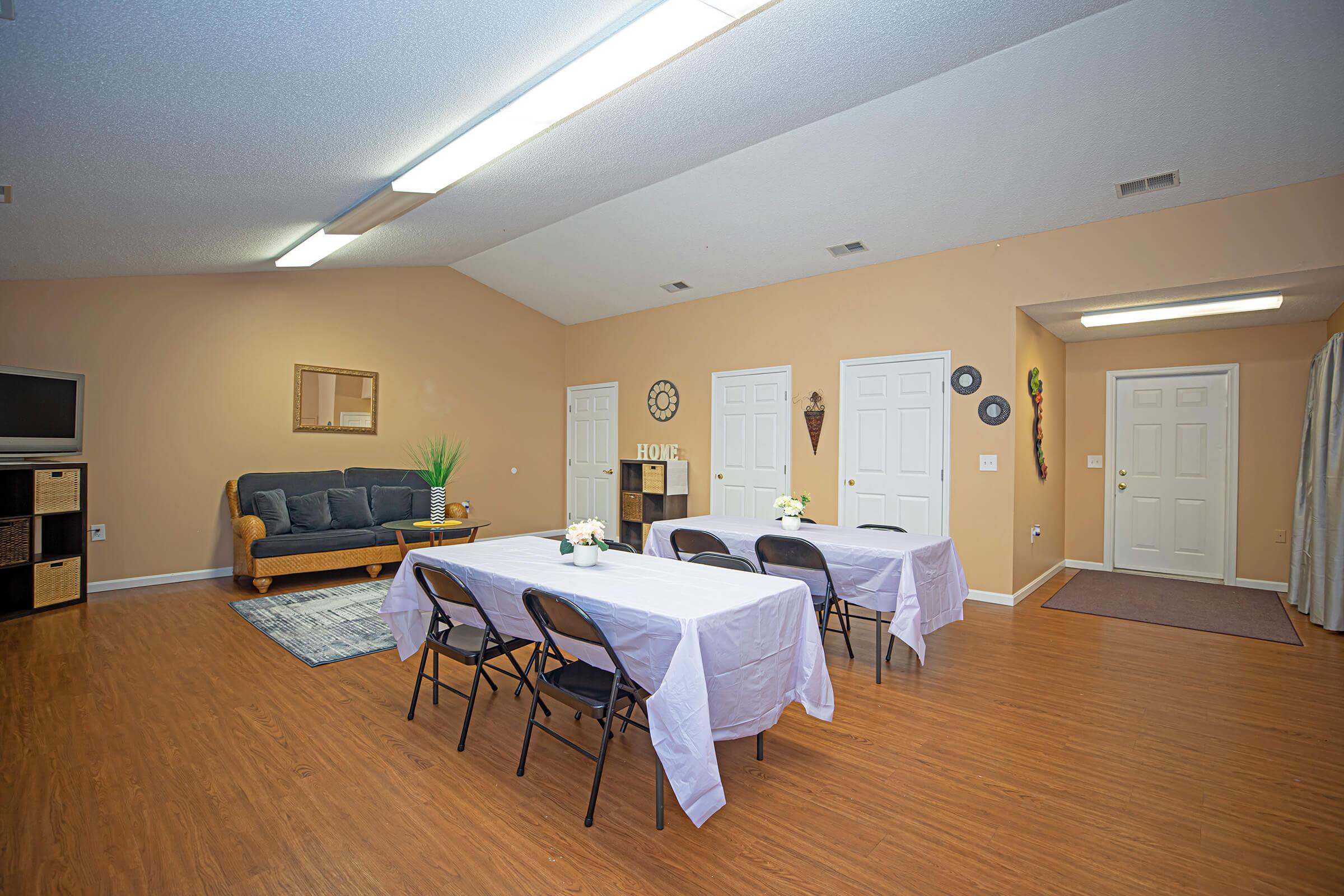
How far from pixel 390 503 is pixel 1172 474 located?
312 inches

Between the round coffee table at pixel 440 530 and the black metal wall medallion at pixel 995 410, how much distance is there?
451 cm

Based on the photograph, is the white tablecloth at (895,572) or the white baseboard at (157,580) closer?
the white tablecloth at (895,572)

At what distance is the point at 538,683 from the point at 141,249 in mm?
4667

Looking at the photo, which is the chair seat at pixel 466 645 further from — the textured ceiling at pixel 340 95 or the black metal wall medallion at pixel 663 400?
Answer: the black metal wall medallion at pixel 663 400

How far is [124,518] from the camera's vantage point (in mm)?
5746

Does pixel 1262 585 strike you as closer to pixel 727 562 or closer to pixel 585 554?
pixel 727 562

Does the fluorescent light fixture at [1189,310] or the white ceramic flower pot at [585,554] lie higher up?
the fluorescent light fixture at [1189,310]

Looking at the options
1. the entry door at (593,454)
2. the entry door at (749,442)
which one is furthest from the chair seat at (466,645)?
the entry door at (593,454)

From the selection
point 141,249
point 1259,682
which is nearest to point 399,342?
point 141,249

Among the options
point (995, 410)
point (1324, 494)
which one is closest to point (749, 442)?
point (995, 410)

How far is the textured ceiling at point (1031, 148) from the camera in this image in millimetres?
3264

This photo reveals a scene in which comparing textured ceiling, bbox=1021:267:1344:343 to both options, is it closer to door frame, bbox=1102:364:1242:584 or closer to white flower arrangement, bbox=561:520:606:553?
door frame, bbox=1102:364:1242:584

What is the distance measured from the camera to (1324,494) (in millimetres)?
4699

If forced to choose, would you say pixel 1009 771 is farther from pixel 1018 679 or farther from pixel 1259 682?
pixel 1259 682
